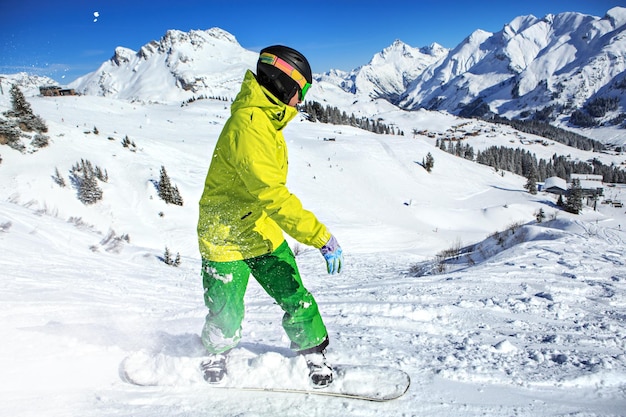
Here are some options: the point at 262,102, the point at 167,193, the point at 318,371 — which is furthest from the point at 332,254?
the point at 167,193

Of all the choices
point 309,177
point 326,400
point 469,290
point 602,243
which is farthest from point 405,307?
point 309,177

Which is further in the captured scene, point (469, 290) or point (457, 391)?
point (469, 290)

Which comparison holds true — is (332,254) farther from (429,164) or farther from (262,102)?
(429,164)

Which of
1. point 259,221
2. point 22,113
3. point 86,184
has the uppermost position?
point 22,113

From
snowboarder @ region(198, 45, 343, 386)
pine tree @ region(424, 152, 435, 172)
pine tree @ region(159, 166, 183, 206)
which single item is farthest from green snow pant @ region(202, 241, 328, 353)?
pine tree @ region(424, 152, 435, 172)

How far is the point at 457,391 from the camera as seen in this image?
2516mm

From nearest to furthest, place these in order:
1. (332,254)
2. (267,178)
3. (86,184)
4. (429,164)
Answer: (267,178), (332,254), (86,184), (429,164)

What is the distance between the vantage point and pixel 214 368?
266cm

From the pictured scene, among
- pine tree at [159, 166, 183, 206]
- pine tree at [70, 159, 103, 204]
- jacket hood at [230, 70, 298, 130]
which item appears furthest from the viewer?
pine tree at [159, 166, 183, 206]

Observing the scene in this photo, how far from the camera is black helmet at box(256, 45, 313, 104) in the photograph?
2.42 metres

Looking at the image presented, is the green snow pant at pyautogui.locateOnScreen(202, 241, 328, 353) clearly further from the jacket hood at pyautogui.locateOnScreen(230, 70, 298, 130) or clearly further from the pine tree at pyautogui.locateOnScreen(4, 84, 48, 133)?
the pine tree at pyautogui.locateOnScreen(4, 84, 48, 133)

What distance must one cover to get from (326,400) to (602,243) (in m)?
8.26

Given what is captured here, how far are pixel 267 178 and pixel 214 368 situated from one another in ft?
5.08

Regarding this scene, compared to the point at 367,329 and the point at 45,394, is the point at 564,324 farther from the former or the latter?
the point at 45,394
